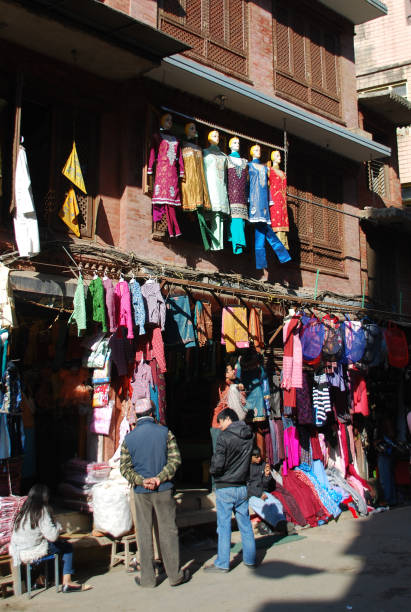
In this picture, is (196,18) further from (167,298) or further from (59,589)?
(59,589)

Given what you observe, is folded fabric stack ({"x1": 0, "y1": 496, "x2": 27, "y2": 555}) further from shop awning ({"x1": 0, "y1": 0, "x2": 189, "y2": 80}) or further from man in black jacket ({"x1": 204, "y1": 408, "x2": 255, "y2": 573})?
shop awning ({"x1": 0, "y1": 0, "x2": 189, "y2": 80})

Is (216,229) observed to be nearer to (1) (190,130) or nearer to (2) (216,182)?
(2) (216,182)

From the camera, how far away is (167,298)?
9.05 m

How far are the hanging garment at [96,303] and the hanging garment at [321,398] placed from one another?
5073mm

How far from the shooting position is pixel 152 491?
6738 millimetres

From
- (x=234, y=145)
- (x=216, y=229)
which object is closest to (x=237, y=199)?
(x=216, y=229)

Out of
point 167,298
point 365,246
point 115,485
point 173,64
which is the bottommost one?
point 115,485

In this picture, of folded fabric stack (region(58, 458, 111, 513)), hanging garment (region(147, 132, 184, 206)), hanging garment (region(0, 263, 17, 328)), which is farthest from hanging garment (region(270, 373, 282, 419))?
hanging garment (region(0, 263, 17, 328))

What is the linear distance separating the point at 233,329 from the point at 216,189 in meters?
2.38

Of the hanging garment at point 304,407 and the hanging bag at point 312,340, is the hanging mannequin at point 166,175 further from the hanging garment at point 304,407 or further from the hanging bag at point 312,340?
the hanging garment at point 304,407

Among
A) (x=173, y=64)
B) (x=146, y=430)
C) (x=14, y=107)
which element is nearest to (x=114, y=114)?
(x=173, y=64)

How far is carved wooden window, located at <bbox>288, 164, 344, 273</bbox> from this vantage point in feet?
42.1

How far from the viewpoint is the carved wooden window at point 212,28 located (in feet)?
35.3

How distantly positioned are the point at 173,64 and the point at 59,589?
7.68 m
